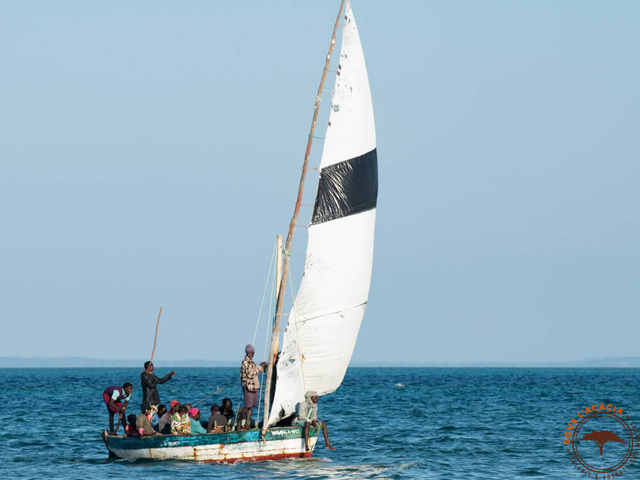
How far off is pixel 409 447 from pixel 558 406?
29219mm

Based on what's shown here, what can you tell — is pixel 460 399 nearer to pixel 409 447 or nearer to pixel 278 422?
pixel 409 447

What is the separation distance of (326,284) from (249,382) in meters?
3.84

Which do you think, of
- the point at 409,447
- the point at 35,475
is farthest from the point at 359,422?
the point at 35,475

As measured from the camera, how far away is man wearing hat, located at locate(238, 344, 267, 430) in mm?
28453

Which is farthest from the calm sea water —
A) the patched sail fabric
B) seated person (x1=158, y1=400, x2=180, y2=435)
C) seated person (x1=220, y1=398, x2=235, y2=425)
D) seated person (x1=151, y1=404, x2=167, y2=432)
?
the patched sail fabric

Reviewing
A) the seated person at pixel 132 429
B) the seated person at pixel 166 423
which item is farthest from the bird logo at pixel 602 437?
the seated person at pixel 132 429

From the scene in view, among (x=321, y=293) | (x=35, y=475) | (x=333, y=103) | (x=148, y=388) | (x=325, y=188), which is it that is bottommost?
(x=35, y=475)

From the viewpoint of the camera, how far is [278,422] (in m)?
28.8

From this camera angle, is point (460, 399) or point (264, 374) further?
point (460, 399)

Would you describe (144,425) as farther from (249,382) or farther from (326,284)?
(326,284)

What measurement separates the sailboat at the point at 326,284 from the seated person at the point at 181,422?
0.30m

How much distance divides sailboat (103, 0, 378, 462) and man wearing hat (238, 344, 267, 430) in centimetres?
41

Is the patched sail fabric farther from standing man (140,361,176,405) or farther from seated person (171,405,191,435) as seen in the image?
standing man (140,361,176,405)

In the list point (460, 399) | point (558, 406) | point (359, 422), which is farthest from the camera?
point (460, 399)
